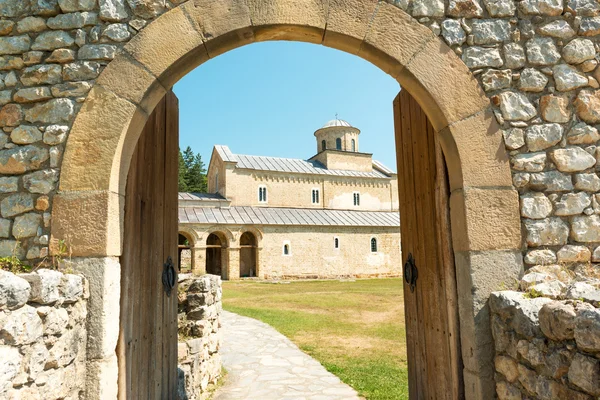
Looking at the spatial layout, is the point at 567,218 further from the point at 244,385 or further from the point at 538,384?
the point at 244,385

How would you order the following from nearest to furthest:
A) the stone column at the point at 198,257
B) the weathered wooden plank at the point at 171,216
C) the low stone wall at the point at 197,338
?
the weathered wooden plank at the point at 171,216 < the low stone wall at the point at 197,338 < the stone column at the point at 198,257

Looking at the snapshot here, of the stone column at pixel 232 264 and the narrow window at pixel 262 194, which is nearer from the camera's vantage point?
the stone column at pixel 232 264

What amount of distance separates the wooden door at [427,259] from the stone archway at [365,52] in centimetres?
18

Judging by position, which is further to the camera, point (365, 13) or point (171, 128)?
point (171, 128)

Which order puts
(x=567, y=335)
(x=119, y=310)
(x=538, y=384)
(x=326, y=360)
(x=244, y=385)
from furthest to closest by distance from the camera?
1. (x=326, y=360)
2. (x=244, y=385)
3. (x=119, y=310)
4. (x=538, y=384)
5. (x=567, y=335)

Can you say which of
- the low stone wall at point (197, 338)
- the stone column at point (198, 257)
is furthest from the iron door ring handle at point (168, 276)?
the stone column at point (198, 257)

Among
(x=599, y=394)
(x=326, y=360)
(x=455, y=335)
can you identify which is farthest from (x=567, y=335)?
(x=326, y=360)

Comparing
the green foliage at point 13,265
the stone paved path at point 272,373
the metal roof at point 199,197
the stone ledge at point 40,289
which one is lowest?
the stone paved path at point 272,373

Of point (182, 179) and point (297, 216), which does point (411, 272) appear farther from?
point (182, 179)

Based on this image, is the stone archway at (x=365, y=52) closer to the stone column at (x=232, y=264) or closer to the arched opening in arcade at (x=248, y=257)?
the stone column at (x=232, y=264)

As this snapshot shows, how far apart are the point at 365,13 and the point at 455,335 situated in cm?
239

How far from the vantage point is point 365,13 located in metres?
3.08

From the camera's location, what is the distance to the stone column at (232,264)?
2736 cm

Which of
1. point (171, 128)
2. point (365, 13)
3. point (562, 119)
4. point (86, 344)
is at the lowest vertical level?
point (86, 344)
